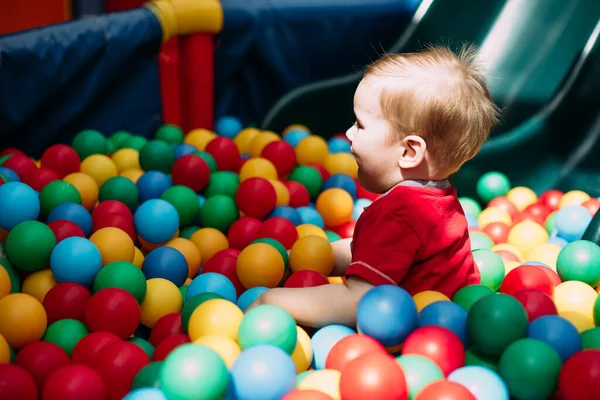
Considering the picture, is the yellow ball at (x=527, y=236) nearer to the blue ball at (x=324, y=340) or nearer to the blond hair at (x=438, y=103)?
the blond hair at (x=438, y=103)

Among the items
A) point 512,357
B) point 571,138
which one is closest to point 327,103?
point 571,138

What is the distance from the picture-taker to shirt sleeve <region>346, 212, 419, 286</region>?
3.79ft

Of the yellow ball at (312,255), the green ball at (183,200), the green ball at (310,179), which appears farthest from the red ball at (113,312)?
the green ball at (310,179)

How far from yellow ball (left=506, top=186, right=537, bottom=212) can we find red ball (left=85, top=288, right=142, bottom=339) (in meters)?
1.15

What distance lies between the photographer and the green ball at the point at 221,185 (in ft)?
5.75

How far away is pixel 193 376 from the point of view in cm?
93

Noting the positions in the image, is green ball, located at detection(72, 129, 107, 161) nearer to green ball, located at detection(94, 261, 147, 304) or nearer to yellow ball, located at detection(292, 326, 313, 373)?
green ball, located at detection(94, 261, 147, 304)

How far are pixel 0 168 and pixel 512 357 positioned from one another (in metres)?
1.13

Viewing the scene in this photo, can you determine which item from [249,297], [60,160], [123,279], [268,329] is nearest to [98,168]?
Answer: [60,160]

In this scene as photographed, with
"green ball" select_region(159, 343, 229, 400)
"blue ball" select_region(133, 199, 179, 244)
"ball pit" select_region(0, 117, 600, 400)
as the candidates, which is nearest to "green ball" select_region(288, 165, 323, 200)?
"ball pit" select_region(0, 117, 600, 400)

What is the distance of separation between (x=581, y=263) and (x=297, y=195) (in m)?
0.69

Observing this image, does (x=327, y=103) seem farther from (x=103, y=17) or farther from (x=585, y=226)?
(x=585, y=226)

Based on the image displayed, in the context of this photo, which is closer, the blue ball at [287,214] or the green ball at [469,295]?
the green ball at [469,295]

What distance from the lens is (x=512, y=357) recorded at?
100 cm
